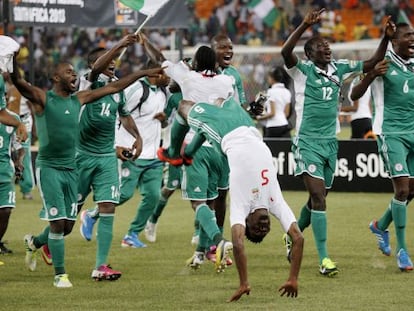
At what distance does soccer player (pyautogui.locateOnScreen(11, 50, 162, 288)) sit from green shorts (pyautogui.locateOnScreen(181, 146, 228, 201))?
64.2 inches

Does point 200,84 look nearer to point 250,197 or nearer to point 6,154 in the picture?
point 250,197

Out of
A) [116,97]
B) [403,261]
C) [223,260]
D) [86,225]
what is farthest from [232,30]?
[223,260]

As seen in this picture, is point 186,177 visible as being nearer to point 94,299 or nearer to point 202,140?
point 202,140

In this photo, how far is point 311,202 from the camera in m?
12.3

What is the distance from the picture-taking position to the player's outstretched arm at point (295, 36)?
1087 cm

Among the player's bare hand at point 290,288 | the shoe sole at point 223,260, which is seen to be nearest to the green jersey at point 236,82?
the shoe sole at point 223,260

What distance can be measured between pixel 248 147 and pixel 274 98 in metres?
12.5

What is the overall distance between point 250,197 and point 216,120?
2.92 ft

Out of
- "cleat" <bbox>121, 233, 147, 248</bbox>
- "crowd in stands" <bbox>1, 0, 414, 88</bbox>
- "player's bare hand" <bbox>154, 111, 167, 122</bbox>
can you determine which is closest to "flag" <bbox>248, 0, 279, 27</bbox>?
"crowd in stands" <bbox>1, 0, 414, 88</bbox>

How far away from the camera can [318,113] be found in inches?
480

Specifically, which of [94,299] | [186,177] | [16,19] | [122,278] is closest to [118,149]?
[186,177]

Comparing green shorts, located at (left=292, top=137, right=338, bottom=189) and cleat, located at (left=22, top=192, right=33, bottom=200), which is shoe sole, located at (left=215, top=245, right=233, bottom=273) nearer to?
green shorts, located at (left=292, top=137, right=338, bottom=189)

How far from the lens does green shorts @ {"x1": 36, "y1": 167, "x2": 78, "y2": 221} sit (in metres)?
10.9

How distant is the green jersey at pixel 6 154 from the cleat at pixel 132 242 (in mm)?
2409
